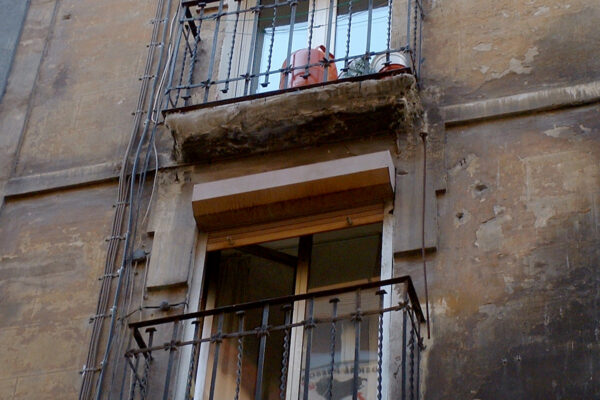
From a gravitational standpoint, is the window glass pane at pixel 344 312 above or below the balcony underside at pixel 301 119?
below

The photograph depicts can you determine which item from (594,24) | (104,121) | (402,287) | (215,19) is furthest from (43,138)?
(594,24)

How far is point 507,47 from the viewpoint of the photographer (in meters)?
8.28

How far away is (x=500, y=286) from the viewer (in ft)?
23.2

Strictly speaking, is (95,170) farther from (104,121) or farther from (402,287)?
(402,287)

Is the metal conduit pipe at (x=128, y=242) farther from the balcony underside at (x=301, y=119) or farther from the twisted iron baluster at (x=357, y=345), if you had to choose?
the twisted iron baluster at (x=357, y=345)

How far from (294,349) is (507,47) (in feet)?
8.05

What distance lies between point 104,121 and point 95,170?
1.56 feet

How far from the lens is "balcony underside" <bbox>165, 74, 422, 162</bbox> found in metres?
8.00

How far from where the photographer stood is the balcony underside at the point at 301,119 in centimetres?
800

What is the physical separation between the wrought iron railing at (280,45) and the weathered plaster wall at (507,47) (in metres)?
0.18

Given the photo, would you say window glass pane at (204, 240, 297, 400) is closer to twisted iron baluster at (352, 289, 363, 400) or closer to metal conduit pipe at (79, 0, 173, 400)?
metal conduit pipe at (79, 0, 173, 400)

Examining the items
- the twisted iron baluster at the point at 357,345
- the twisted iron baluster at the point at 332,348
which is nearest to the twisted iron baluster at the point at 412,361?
the twisted iron baluster at the point at 357,345

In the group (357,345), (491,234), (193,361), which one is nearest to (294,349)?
(193,361)

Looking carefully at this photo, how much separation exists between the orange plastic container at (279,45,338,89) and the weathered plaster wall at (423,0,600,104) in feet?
2.19
